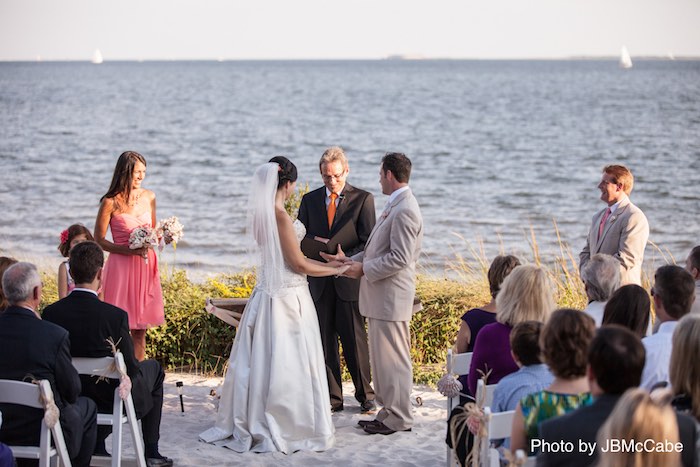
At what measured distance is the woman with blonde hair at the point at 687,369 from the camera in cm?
343

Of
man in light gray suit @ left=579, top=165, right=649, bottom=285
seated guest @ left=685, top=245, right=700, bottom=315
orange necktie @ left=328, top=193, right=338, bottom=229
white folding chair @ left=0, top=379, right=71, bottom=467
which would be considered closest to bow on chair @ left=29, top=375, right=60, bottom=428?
white folding chair @ left=0, top=379, right=71, bottom=467

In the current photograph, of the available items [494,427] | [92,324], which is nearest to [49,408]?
[92,324]

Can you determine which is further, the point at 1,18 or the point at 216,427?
the point at 1,18

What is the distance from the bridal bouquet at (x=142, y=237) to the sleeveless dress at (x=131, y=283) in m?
0.16

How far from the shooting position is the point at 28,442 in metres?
4.63

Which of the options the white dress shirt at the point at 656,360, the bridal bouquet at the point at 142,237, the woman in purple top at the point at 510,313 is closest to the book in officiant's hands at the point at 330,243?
the bridal bouquet at the point at 142,237

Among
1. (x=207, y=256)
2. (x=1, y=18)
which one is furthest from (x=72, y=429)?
(x=1, y=18)

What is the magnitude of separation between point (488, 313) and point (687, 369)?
1850 mm

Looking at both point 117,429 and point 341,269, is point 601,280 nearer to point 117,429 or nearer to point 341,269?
point 341,269

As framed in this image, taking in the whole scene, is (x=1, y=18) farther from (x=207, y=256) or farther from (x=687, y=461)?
(x=687, y=461)

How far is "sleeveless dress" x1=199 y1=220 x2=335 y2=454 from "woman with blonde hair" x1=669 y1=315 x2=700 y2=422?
3.09 m

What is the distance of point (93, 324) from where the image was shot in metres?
4.96

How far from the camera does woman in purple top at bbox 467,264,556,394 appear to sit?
4.52 metres

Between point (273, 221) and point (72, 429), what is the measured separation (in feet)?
6.69
